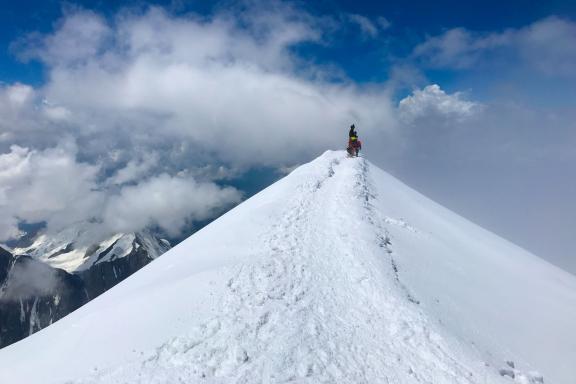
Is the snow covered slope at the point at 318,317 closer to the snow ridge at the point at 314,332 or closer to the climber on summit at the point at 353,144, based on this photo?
the snow ridge at the point at 314,332

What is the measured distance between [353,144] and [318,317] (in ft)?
91.9

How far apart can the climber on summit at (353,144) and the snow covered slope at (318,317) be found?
18.8 meters

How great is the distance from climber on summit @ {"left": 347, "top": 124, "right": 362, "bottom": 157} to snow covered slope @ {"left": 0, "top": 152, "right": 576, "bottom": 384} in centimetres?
1879

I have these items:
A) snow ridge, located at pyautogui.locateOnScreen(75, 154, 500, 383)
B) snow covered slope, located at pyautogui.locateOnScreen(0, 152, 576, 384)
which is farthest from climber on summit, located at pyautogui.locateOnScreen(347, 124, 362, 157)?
snow ridge, located at pyautogui.locateOnScreen(75, 154, 500, 383)

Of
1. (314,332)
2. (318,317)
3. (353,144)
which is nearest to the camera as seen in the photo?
(314,332)

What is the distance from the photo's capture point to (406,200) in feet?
87.8

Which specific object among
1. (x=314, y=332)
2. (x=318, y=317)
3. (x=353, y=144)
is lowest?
(x=314, y=332)

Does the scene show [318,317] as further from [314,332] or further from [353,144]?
[353,144]

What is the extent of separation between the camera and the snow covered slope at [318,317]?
9.84 m

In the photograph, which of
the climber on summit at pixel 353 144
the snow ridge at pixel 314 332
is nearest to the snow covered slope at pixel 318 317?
the snow ridge at pixel 314 332

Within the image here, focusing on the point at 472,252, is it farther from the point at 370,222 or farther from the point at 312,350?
the point at 312,350

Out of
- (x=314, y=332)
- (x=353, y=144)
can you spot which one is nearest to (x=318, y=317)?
(x=314, y=332)

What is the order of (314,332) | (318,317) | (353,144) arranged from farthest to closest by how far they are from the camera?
(353,144)
(318,317)
(314,332)

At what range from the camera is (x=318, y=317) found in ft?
38.1
